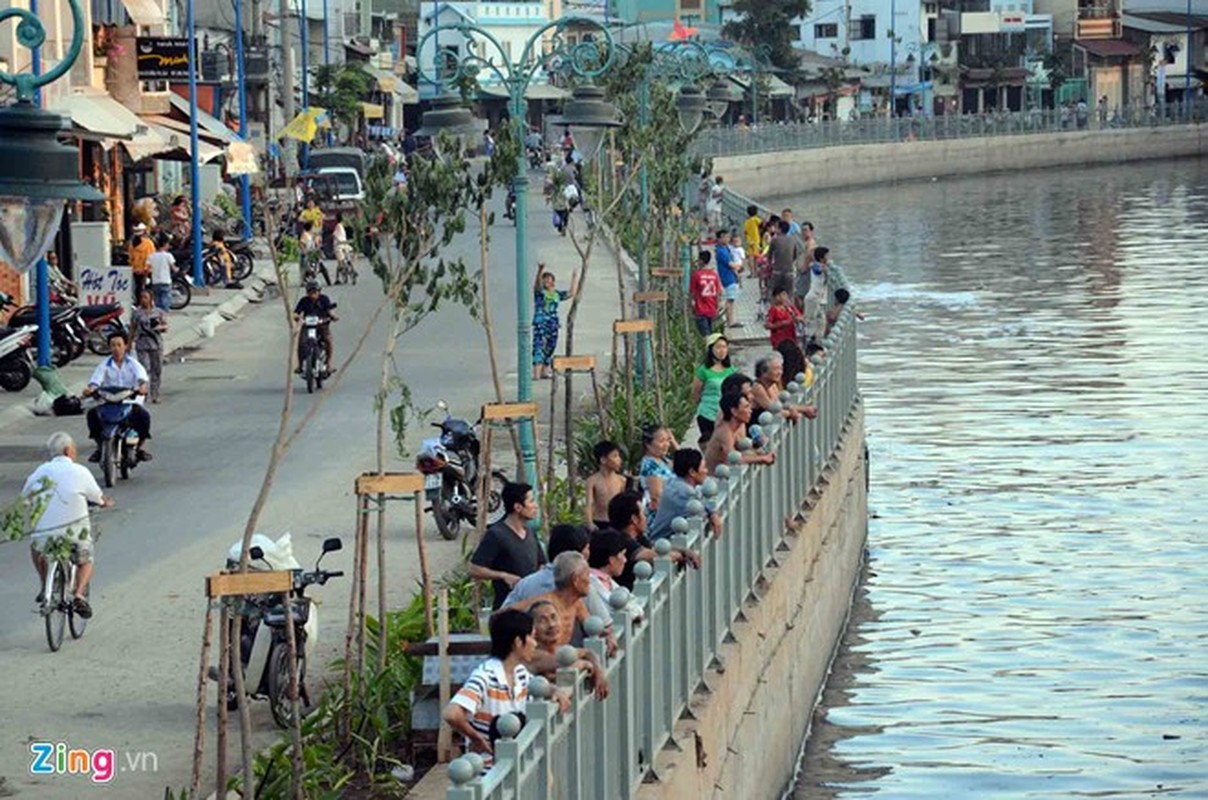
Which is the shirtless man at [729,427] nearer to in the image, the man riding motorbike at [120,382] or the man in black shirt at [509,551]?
the man in black shirt at [509,551]

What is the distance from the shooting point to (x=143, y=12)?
53.7 metres

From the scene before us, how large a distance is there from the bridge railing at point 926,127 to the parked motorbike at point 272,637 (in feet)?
231

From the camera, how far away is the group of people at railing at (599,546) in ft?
36.6

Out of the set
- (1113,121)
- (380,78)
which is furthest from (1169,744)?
(1113,121)

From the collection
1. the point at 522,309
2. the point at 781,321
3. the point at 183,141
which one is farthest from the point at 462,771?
the point at 183,141

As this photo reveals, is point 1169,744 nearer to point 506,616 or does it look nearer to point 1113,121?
point 506,616

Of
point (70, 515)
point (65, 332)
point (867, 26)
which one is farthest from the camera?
point (867, 26)

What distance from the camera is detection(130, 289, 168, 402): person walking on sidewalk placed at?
3125cm

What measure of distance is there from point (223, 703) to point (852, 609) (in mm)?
11577

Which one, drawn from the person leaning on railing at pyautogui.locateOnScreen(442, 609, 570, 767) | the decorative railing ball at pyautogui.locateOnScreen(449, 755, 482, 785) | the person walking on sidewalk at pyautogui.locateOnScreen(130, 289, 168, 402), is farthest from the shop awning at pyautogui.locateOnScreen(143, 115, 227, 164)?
the decorative railing ball at pyautogui.locateOnScreen(449, 755, 482, 785)

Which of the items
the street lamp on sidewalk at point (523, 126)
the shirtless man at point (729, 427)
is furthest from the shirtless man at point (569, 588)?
the street lamp on sidewalk at point (523, 126)

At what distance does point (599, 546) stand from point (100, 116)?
102 feet

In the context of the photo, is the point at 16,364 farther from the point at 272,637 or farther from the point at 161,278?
the point at 272,637

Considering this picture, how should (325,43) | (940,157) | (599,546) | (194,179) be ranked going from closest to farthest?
Result: (599,546)
(194,179)
(325,43)
(940,157)
